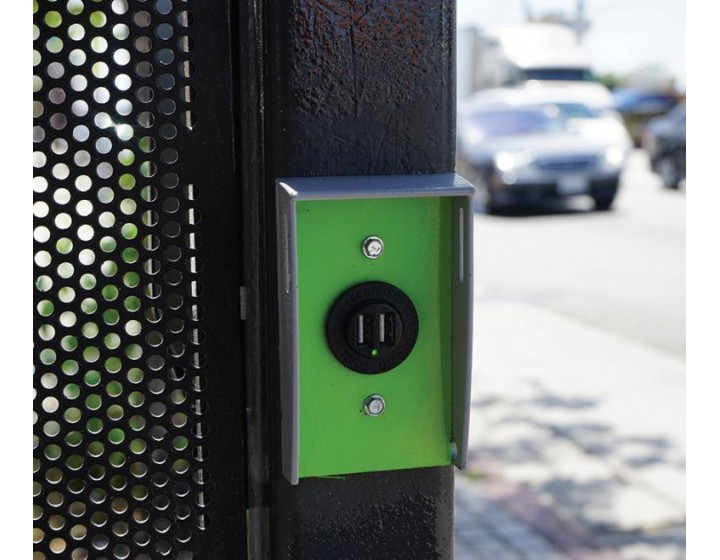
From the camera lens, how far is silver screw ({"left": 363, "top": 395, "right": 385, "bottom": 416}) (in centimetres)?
133

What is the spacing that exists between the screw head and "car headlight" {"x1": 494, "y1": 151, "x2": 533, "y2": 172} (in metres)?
12.8

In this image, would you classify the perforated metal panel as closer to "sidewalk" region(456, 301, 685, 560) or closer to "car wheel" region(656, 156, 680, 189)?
"sidewalk" region(456, 301, 685, 560)

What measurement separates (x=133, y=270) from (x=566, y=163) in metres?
13.1

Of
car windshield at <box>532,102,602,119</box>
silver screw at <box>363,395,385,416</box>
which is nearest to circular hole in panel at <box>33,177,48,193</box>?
silver screw at <box>363,395,385,416</box>

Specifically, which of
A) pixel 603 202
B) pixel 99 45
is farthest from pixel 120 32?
pixel 603 202

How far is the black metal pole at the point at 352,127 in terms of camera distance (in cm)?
128

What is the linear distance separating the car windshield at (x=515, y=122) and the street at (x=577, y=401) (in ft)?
8.32

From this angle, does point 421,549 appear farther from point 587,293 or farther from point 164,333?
point 587,293

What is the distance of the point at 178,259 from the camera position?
1.37m

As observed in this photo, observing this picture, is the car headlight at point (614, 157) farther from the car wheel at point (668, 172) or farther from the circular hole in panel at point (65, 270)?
the circular hole in panel at point (65, 270)

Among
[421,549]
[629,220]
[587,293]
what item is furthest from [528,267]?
[421,549]

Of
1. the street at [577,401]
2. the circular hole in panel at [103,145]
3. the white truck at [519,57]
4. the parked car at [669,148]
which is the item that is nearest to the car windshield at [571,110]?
the parked car at [669,148]

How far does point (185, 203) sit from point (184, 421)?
0.30 meters

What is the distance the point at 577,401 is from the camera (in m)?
6.77
